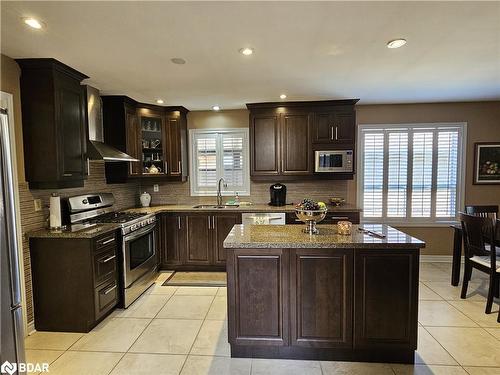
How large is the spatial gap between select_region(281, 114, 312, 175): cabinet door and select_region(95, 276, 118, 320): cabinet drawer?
2.83 meters

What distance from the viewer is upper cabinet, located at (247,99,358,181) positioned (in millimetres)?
4309

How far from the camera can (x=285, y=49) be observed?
2389mm

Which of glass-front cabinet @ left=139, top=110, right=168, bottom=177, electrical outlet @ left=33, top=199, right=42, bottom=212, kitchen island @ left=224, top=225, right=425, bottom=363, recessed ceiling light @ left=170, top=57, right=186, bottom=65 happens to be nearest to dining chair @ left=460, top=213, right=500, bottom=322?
kitchen island @ left=224, top=225, right=425, bottom=363

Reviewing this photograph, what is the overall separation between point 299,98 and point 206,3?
2568 mm

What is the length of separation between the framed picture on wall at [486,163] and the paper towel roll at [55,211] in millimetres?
5761

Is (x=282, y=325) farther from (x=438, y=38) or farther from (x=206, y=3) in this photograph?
(x=438, y=38)

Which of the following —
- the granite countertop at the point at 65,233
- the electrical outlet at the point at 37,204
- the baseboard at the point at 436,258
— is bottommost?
the baseboard at the point at 436,258

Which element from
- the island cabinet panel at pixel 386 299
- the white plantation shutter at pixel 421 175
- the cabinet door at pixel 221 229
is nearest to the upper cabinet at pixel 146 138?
the cabinet door at pixel 221 229

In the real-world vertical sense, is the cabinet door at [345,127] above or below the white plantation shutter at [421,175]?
above

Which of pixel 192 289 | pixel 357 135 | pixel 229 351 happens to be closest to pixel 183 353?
pixel 229 351

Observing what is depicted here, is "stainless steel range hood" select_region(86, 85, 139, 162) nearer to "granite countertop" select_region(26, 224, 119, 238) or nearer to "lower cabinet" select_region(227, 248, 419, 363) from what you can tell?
"granite countertop" select_region(26, 224, 119, 238)

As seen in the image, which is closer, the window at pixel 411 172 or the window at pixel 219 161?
the window at pixel 411 172

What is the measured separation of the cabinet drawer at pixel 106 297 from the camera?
279 cm

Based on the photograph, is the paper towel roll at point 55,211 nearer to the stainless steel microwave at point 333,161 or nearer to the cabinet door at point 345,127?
the stainless steel microwave at point 333,161
